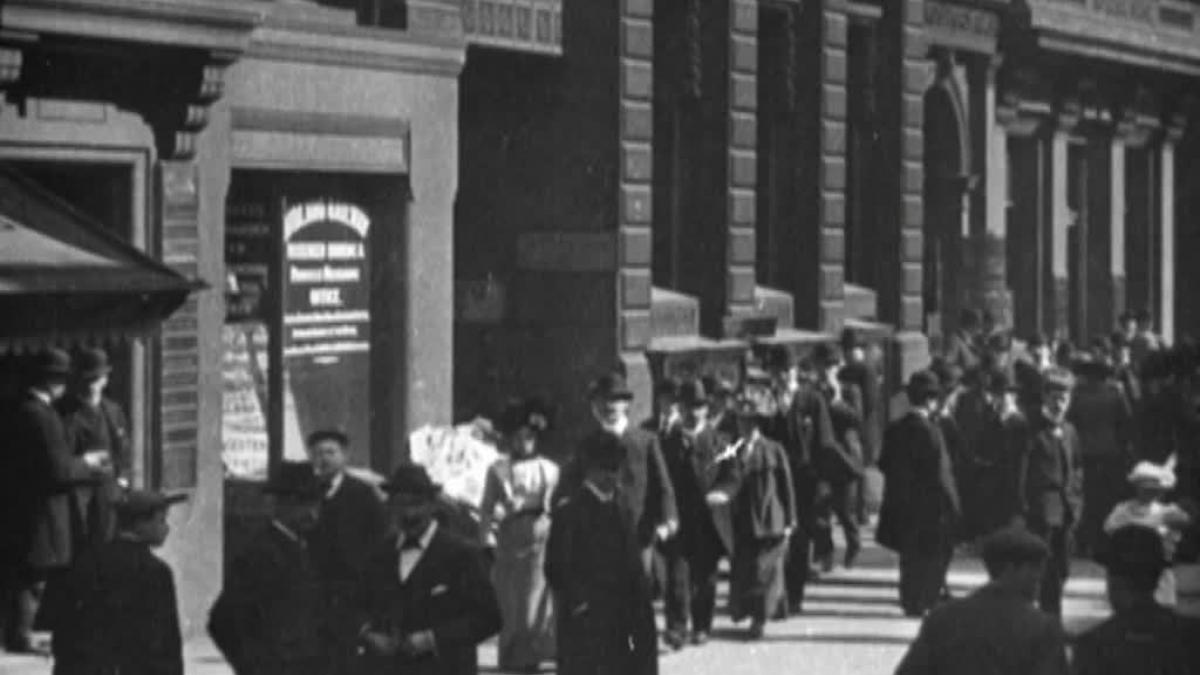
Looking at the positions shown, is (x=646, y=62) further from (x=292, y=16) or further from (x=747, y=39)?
(x=292, y=16)

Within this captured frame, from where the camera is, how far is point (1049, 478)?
69.6ft

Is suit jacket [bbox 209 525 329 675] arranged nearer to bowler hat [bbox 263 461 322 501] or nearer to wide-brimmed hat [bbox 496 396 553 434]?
bowler hat [bbox 263 461 322 501]

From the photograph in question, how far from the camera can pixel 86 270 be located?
1658cm

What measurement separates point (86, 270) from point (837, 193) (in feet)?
57.4

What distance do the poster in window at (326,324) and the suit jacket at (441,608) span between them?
8.88 m

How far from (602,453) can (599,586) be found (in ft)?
2.17

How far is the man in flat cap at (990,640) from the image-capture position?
11.1m

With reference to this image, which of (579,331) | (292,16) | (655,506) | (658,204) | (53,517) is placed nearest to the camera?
(53,517)

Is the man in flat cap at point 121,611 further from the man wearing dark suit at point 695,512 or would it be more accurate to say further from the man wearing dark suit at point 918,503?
the man wearing dark suit at point 918,503

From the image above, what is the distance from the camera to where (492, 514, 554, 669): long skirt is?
19422mm

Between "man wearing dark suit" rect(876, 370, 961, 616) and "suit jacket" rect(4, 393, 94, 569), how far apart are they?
5.96 metres

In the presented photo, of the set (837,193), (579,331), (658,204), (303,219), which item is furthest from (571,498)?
(837,193)

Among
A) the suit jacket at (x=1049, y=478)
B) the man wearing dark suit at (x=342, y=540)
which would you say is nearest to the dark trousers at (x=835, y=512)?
the suit jacket at (x=1049, y=478)

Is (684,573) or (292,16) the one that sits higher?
(292,16)
